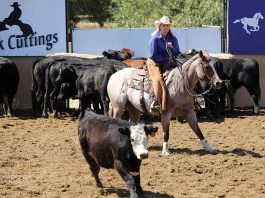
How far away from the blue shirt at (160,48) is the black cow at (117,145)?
2.60m

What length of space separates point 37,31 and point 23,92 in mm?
1666

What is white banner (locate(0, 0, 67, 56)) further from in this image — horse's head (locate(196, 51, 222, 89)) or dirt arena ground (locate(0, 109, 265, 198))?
horse's head (locate(196, 51, 222, 89))

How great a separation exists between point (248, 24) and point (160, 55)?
259 inches

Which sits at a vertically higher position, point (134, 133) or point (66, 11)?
point (66, 11)

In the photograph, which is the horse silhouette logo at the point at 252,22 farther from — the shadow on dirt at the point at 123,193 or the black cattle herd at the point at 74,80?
the shadow on dirt at the point at 123,193

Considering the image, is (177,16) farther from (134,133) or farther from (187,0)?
(134,133)

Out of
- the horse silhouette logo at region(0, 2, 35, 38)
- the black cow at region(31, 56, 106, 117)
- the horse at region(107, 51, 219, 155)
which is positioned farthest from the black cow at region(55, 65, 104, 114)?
the horse at region(107, 51, 219, 155)

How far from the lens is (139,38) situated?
55.0 ft

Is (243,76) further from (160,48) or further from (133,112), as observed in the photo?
(160,48)

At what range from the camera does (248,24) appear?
16.3 metres

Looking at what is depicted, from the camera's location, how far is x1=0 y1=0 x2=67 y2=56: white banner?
1664 centimetres

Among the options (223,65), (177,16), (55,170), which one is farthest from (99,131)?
(177,16)

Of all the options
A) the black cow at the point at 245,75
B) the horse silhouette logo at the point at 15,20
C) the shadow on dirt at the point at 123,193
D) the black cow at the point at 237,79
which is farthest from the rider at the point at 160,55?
the horse silhouette logo at the point at 15,20

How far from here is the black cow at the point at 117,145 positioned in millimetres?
7035
